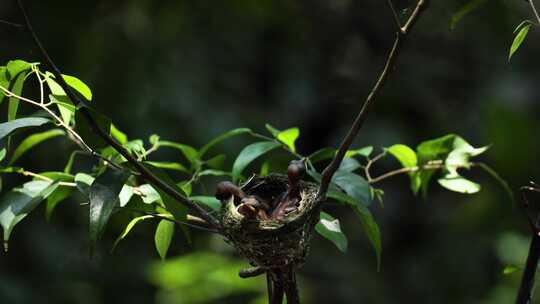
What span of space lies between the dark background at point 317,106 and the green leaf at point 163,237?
2328 mm

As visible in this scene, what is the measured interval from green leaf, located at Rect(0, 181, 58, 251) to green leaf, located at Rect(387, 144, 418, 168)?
602 millimetres

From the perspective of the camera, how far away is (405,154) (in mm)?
1607

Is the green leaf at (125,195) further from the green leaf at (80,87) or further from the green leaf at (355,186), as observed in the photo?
the green leaf at (355,186)

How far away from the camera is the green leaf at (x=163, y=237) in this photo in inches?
52.3

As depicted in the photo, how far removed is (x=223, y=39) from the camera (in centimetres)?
438

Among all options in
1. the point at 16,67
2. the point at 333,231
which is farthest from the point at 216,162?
the point at 16,67

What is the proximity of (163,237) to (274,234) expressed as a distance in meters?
0.20

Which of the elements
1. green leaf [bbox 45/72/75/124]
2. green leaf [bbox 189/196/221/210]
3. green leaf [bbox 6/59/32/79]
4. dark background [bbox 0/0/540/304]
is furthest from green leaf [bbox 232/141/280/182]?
dark background [bbox 0/0/540/304]

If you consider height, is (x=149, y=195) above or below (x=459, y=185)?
above

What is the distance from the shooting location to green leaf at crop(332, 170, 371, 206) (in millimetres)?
1343

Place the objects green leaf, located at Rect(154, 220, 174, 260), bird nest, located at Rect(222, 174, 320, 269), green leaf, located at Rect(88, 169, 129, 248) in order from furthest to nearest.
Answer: green leaf, located at Rect(154, 220, 174, 260)
bird nest, located at Rect(222, 174, 320, 269)
green leaf, located at Rect(88, 169, 129, 248)

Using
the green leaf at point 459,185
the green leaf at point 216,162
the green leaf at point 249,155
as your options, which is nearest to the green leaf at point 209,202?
the green leaf at point 249,155

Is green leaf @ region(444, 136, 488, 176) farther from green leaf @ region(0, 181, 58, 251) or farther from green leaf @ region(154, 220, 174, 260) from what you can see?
green leaf @ region(0, 181, 58, 251)

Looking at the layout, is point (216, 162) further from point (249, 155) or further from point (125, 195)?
point (125, 195)
